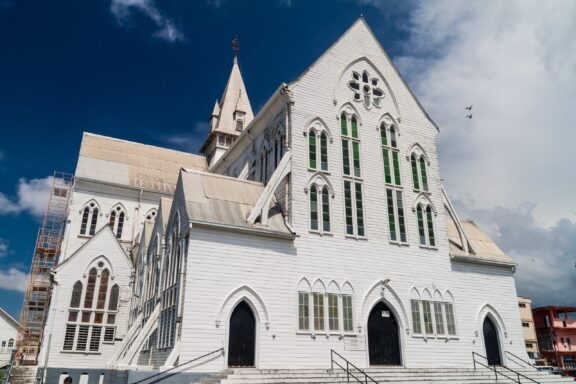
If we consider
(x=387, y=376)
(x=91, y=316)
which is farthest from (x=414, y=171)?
(x=91, y=316)

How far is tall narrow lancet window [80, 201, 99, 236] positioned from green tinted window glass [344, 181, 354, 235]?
24.9m

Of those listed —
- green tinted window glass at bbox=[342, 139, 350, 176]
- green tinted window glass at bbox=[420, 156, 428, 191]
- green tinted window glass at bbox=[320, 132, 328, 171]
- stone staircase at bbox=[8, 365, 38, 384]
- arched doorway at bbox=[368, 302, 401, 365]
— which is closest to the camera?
arched doorway at bbox=[368, 302, 401, 365]

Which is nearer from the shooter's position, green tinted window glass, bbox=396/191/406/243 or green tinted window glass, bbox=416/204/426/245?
green tinted window glass, bbox=396/191/406/243

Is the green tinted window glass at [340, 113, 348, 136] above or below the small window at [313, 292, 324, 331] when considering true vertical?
above

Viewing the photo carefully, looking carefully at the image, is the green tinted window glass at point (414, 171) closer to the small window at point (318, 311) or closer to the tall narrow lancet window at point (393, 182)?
the tall narrow lancet window at point (393, 182)

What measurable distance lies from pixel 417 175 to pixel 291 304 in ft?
38.3

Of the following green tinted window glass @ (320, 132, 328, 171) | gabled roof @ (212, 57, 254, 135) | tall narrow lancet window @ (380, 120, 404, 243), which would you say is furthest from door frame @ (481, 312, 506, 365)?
gabled roof @ (212, 57, 254, 135)

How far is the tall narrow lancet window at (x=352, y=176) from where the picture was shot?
78.1 ft

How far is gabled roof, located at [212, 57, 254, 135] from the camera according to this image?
5695 centimetres

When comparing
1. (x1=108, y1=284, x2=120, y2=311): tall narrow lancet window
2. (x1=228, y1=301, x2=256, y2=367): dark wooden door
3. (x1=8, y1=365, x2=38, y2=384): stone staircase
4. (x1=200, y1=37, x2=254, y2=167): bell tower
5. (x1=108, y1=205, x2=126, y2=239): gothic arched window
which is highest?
(x1=200, y1=37, x2=254, y2=167): bell tower

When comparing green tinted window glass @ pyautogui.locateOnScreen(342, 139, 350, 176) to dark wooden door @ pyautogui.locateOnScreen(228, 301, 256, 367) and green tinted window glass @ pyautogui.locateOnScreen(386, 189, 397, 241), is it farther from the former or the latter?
dark wooden door @ pyautogui.locateOnScreen(228, 301, 256, 367)

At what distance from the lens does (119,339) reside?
3100cm

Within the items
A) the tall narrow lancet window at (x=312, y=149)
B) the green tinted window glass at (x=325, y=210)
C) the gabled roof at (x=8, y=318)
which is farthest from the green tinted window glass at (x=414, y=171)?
the gabled roof at (x=8, y=318)

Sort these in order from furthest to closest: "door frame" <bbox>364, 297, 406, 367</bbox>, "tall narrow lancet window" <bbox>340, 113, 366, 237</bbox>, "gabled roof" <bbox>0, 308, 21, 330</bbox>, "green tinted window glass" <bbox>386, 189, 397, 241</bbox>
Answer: "gabled roof" <bbox>0, 308, 21, 330</bbox>, "green tinted window glass" <bbox>386, 189, 397, 241</bbox>, "tall narrow lancet window" <bbox>340, 113, 366, 237</bbox>, "door frame" <bbox>364, 297, 406, 367</bbox>
